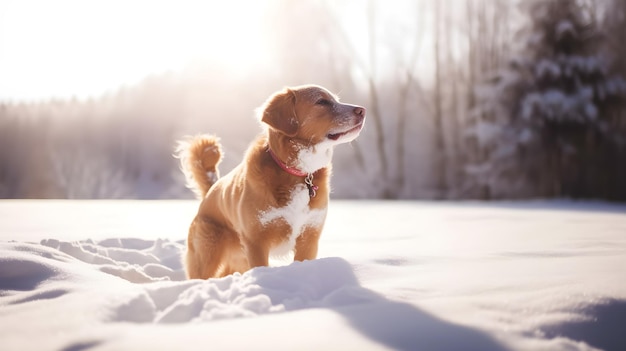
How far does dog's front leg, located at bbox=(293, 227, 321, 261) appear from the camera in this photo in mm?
2973

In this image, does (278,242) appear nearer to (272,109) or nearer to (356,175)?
(272,109)

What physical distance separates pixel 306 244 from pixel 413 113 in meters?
21.9

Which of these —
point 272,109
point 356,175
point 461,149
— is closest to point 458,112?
point 461,149

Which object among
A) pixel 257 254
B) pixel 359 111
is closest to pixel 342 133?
pixel 359 111

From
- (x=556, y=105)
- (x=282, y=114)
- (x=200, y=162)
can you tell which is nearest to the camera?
(x=282, y=114)

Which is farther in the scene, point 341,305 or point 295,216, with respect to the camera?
point 295,216

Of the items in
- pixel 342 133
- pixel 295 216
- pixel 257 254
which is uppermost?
pixel 342 133

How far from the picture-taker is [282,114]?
125 inches

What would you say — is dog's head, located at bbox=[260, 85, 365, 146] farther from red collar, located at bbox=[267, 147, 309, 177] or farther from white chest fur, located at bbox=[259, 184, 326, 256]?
white chest fur, located at bbox=[259, 184, 326, 256]

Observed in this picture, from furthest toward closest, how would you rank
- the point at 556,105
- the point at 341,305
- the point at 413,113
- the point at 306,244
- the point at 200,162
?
1. the point at 413,113
2. the point at 556,105
3. the point at 200,162
4. the point at 306,244
5. the point at 341,305

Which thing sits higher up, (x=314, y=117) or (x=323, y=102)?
(x=323, y=102)

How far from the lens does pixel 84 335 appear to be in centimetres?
149

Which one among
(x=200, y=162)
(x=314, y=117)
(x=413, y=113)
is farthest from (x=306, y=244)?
(x=413, y=113)

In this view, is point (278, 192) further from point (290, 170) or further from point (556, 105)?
point (556, 105)
